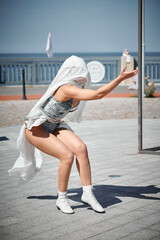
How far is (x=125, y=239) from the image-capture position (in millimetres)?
2852

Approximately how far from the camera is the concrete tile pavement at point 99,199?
3045 mm

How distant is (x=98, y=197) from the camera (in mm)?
3951

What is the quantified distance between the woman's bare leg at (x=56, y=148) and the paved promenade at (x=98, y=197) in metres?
0.34

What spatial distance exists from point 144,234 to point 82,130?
5683mm

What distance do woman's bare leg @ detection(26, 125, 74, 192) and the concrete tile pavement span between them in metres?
0.34

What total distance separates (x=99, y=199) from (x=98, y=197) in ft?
0.23

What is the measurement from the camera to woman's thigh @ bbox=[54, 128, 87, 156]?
3.49m

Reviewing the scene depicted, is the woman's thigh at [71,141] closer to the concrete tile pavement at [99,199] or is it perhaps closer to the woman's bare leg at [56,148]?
the woman's bare leg at [56,148]

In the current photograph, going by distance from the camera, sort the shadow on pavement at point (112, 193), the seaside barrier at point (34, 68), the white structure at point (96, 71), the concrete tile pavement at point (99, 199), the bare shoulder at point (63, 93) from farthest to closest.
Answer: the seaside barrier at point (34, 68) → the white structure at point (96, 71) → the shadow on pavement at point (112, 193) → the bare shoulder at point (63, 93) → the concrete tile pavement at point (99, 199)

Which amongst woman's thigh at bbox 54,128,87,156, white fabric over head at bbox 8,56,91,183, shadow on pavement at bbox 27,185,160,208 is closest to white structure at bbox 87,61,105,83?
shadow on pavement at bbox 27,185,160,208

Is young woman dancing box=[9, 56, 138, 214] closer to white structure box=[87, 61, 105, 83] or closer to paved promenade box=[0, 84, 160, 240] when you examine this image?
paved promenade box=[0, 84, 160, 240]

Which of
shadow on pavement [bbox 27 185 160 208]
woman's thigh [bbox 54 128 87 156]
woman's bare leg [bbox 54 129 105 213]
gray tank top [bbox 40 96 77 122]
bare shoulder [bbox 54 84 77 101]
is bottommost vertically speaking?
shadow on pavement [bbox 27 185 160 208]

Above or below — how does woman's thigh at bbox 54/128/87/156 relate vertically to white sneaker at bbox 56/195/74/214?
above

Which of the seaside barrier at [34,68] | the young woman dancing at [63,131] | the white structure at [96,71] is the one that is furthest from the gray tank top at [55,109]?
the seaside barrier at [34,68]
